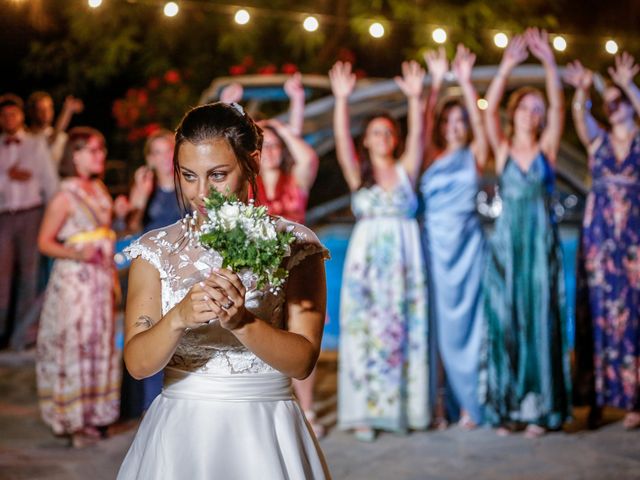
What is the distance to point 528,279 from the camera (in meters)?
6.15

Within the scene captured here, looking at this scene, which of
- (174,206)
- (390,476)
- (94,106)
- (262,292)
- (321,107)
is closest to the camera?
(262,292)

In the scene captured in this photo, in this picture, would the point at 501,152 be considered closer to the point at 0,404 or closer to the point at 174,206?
the point at 174,206

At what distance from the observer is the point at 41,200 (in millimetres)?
8539

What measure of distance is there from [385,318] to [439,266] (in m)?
0.51

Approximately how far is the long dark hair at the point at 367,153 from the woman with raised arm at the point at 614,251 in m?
1.17

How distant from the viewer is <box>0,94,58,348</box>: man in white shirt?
8.20m

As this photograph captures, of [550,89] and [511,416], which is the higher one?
[550,89]

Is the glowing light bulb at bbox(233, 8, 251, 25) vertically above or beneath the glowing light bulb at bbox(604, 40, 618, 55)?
above

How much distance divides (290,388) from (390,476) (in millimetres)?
2838

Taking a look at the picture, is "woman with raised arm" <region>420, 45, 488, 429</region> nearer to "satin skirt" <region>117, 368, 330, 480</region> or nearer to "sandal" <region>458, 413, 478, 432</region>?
"sandal" <region>458, 413, 478, 432</region>

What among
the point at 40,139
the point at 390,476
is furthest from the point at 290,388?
the point at 40,139

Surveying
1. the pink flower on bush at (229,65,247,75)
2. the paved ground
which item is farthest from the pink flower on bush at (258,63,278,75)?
the paved ground

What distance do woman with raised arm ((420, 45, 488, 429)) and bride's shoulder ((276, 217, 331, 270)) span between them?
386 centimetres

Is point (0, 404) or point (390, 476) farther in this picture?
point (0, 404)
